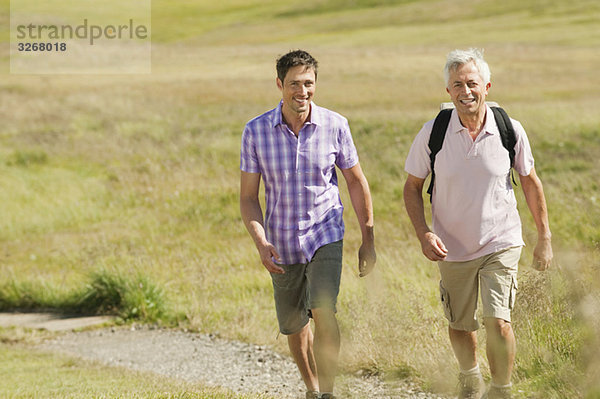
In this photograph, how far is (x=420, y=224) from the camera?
5.30m

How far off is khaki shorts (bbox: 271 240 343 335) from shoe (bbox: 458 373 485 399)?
3.21ft

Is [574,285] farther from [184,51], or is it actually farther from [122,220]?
[184,51]

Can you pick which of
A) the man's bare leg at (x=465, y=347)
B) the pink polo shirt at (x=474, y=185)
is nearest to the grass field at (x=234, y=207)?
the man's bare leg at (x=465, y=347)

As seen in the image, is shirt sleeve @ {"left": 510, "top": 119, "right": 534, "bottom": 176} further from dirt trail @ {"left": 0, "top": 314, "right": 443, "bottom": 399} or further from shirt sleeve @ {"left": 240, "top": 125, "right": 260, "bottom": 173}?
dirt trail @ {"left": 0, "top": 314, "right": 443, "bottom": 399}

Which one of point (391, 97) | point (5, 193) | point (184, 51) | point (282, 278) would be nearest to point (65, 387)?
point (282, 278)

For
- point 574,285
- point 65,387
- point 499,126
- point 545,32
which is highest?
point 545,32

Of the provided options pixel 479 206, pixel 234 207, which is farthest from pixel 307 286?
pixel 234 207

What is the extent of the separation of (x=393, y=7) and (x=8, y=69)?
6997cm

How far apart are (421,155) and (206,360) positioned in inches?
143

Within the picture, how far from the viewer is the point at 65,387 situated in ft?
21.4

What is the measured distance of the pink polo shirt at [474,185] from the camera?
5.11m

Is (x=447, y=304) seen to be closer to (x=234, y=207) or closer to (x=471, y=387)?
(x=471, y=387)

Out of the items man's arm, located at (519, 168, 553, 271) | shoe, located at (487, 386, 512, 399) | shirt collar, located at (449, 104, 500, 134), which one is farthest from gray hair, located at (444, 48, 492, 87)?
shoe, located at (487, 386, 512, 399)

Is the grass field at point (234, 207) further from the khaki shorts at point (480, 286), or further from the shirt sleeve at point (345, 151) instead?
the shirt sleeve at point (345, 151)
